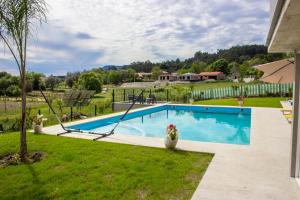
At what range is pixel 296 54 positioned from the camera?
4.21 meters

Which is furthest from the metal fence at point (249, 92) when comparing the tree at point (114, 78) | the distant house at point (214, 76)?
the tree at point (114, 78)

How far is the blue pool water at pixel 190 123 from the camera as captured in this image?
10.3 m

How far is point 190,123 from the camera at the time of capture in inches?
505

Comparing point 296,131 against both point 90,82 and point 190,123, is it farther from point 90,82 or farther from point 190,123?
point 90,82

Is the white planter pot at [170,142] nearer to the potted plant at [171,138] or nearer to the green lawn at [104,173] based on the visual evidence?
the potted plant at [171,138]

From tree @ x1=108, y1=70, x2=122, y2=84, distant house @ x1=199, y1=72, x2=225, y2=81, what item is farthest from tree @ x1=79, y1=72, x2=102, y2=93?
distant house @ x1=199, y1=72, x2=225, y2=81

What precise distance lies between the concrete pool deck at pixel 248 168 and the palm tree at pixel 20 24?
3.13 meters

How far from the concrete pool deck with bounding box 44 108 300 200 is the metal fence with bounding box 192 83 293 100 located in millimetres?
12970

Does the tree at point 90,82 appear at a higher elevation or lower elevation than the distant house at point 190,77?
lower

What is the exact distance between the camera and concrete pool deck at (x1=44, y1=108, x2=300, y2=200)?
382cm

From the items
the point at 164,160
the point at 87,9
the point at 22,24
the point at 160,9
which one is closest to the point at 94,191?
the point at 164,160

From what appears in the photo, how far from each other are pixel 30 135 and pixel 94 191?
190 inches

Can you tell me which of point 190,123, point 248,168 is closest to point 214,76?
point 190,123

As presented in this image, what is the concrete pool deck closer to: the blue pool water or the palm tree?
the blue pool water
